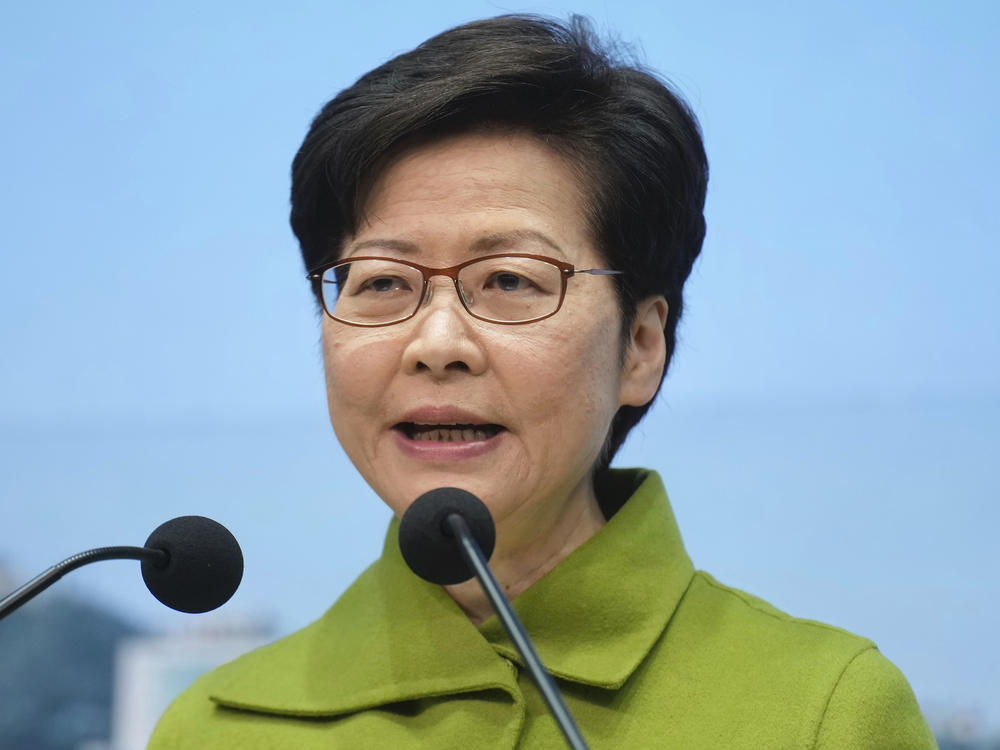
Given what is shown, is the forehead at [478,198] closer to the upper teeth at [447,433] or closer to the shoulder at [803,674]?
the upper teeth at [447,433]

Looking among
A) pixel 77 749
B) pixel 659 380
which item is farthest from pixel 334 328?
pixel 77 749

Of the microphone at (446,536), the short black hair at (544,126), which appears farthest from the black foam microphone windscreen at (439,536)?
the short black hair at (544,126)

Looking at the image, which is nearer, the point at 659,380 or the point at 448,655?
the point at 448,655

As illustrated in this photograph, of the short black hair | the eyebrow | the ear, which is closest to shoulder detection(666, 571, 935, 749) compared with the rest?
the ear

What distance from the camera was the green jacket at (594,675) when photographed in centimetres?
147

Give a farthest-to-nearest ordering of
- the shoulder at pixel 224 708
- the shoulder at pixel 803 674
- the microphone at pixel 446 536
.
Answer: the shoulder at pixel 224 708, the shoulder at pixel 803 674, the microphone at pixel 446 536

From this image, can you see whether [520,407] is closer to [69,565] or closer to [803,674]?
[803,674]

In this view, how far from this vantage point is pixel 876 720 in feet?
4.76

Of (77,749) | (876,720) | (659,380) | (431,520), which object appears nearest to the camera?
(431,520)

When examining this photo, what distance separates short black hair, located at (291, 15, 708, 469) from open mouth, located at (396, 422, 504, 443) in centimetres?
23

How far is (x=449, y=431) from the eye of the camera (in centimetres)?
152

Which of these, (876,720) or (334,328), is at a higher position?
(334,328)

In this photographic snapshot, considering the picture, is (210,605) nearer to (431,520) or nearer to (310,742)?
(431,520)

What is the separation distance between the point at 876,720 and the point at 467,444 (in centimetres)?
52
